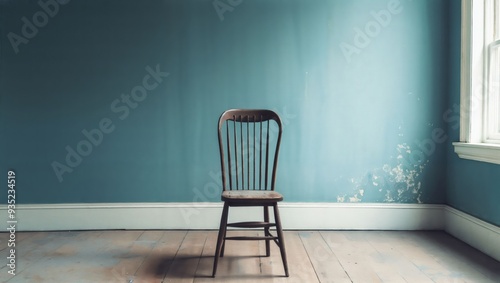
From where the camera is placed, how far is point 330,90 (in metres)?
3.02

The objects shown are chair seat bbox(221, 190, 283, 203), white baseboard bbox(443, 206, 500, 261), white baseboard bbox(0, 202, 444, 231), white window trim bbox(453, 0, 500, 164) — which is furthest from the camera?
white baseboard bbox(0, 202, 444, 231)

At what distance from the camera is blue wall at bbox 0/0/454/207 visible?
3006 mm

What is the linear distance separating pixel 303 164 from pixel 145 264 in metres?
1.34

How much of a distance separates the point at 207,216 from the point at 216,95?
35.4 inches

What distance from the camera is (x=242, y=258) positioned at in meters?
2.37

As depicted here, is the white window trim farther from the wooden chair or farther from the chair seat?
the chair seat

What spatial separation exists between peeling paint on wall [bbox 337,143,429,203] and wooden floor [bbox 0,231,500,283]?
0.87 feet

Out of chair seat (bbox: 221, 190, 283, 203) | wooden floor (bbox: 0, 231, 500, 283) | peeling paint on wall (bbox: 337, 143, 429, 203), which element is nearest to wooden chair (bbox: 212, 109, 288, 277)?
chair seat (bbox: 221, 190, 283, 203)

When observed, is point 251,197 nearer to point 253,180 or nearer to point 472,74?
point 253,180

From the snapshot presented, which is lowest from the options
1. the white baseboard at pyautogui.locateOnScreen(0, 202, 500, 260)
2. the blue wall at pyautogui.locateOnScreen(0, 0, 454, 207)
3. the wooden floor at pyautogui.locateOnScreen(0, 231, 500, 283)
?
the wooden floor at pyautogui.locateOnScreen(0, 231, 500, 283)

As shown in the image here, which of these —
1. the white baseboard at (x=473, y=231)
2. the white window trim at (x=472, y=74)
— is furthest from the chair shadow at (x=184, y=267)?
the white window trim at (x=472, y=74)

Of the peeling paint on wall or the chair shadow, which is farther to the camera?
the peeling paint on wall

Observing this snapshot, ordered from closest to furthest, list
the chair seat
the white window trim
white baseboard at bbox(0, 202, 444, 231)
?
the chair seat, the white window trim, white baseboard at bbox(0, 202, 444, 231)

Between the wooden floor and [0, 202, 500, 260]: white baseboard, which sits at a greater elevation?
[0, 202, 500, 260]: white baseboard
